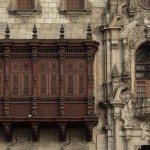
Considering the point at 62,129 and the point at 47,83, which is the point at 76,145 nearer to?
the point at 62,129

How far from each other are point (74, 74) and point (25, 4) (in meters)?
3.87

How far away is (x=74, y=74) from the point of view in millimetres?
32844

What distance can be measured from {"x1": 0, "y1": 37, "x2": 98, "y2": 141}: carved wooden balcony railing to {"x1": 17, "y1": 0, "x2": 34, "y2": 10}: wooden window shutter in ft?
6.58

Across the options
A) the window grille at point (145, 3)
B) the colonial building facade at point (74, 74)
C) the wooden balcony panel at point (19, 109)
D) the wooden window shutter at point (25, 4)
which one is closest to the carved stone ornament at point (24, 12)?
the colonial building facade at point (74, 74)

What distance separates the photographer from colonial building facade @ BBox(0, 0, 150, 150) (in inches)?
1281

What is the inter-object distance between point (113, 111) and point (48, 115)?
2.72 m

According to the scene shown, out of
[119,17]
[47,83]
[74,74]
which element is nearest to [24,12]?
[47,83]

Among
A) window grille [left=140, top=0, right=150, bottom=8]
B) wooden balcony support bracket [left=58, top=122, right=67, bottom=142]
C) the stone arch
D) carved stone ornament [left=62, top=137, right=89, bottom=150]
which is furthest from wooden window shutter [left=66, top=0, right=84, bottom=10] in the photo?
carved stone ornament [left=62, top=137, right=89, bottom=150]

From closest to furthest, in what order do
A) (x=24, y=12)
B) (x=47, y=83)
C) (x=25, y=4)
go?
(x=47, y=83)
(x=24, y=12)
(x=25, y=4)

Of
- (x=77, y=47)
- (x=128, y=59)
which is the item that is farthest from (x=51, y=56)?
(x=128, y=59)

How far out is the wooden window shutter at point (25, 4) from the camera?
112 ft

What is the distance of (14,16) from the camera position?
1341 inches

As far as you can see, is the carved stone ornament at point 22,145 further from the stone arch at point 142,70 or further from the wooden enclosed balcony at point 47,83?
the stone arch at point 142,70

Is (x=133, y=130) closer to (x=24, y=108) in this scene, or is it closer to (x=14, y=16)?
(x=24, y=108)
